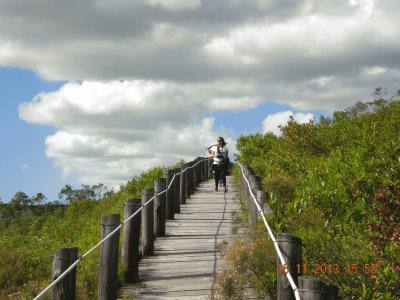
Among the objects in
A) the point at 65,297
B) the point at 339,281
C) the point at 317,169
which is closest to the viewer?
the point at 65,297

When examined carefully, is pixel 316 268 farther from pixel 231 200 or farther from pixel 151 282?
pixel 231 200

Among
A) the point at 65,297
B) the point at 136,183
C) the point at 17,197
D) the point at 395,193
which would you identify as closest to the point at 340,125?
the point at 136,183

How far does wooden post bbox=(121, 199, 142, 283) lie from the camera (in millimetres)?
9078

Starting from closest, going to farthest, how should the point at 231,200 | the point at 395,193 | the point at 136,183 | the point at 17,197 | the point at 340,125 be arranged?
1. the point at 395,193
2. the point at 231,200
3. the point at 340,125
4. the point at 136,183
5. the point at 17,197

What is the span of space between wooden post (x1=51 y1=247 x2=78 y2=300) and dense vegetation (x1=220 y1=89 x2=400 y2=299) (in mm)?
2254

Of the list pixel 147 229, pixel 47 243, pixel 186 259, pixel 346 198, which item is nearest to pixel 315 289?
pixel 186 259

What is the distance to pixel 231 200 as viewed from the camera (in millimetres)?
19000

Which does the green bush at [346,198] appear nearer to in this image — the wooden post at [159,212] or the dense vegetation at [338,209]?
the dense vegetation at [338,209]

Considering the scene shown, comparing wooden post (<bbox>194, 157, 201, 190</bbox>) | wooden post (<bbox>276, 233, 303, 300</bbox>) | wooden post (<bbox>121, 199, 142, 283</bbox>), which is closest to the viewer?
wooden post (<bbox>276, 233, 303, 300</bbox>)

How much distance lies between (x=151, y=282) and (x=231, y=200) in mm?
10223

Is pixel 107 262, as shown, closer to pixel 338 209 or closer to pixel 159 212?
pixel 159 212

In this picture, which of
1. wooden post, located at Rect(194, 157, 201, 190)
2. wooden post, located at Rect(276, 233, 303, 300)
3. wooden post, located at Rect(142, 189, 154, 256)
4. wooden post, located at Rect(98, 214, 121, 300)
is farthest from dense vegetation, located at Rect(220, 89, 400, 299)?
wooden post, located at Rect(194, 157, 201, 190)

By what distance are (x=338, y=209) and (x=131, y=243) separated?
17.0 ft

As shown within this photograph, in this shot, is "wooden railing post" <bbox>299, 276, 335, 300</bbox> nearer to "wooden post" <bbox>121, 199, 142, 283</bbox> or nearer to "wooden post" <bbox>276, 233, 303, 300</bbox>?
"wooden post" <bbox>276, 233, 303, 300</bbox>
